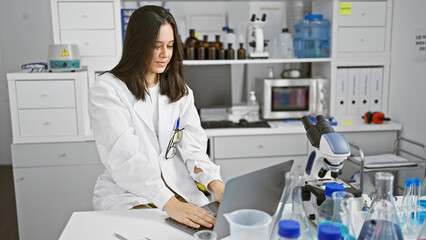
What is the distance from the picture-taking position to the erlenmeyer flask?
0.95m

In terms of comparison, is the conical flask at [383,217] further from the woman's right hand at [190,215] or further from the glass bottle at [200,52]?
the glass bottle at [200,52]

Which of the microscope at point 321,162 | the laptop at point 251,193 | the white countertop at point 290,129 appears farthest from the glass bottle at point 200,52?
the laptop at point 251,193

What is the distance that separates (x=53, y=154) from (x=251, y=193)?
1.96 metres

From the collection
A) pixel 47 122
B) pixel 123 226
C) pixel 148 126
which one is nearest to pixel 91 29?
pixel 47 122

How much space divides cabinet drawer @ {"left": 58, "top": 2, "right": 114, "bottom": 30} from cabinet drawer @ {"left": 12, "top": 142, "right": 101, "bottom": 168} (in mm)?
817

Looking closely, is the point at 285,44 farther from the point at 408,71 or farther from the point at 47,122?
the point at 47,122

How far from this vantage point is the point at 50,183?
271 cm

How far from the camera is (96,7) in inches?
106

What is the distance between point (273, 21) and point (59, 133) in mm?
1945

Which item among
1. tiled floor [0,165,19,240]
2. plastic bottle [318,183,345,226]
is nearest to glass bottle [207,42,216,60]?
Answer: tiled floor [0,165,19,240]

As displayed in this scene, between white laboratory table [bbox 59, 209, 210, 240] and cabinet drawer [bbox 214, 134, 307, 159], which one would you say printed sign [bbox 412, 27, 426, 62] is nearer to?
cabinet drawer [bbox 214, 134, 307, 159]

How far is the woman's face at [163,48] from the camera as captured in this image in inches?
65.7

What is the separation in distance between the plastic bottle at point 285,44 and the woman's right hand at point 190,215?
2117 millimetres

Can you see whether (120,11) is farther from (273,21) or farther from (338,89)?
(338,89)
